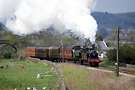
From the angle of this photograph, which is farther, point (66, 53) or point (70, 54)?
point (66, 53)

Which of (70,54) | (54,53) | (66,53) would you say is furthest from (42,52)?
(70,54)

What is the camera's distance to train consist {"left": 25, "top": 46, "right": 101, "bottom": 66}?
52.5 meters

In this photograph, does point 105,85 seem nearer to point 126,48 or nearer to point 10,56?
point 126,48

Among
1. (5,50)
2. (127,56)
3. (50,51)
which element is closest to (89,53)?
(127,56)

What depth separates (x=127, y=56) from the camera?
61.4 meters

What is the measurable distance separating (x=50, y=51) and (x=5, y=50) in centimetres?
1250

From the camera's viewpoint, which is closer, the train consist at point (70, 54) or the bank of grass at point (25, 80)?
the bank of grass at point (25, 80)

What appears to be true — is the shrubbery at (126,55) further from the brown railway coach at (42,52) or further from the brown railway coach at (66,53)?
the brown railway coach at (42,52)

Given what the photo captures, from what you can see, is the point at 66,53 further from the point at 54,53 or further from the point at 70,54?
the point at 54,53

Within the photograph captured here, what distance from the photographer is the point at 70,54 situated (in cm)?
6028

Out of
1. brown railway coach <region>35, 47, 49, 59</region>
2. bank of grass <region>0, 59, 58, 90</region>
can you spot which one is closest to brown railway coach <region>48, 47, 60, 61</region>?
brown railway coach <region>35, 47, 49, 59</region>

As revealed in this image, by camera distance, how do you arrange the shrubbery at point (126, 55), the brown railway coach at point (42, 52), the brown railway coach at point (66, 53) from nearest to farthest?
the shrubbery at point (126, 55) < the brown railway coach at point (66, 53) < the brown railway coach at point (42, 52)

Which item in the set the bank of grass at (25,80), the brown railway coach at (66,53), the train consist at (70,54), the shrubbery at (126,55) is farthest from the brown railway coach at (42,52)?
the bank of grass at (25,80)

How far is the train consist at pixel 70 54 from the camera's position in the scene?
172ft
